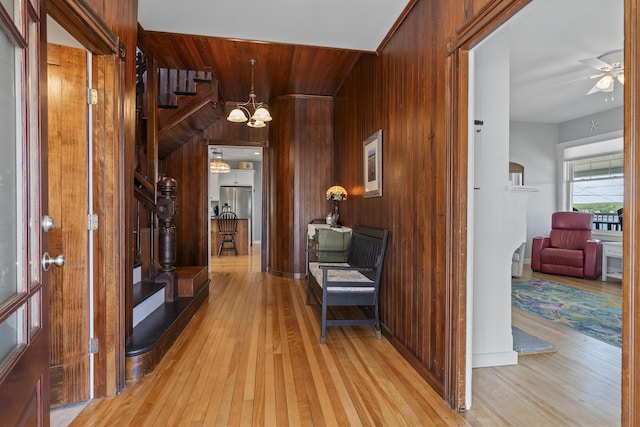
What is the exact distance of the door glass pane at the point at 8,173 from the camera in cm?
99

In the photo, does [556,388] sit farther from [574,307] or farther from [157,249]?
[157,249]

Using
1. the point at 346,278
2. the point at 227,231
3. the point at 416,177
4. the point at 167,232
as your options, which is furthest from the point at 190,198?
the point at 416,177

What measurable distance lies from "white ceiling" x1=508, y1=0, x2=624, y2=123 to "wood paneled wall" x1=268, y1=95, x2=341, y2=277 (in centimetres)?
299

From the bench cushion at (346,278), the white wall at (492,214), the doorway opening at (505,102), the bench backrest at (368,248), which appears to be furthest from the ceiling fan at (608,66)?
the bench cushion at (346,278)

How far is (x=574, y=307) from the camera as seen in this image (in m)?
3.88

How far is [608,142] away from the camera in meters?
6.13

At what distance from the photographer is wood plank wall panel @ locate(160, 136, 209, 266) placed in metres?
5.73

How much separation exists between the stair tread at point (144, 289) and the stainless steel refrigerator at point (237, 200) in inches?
288

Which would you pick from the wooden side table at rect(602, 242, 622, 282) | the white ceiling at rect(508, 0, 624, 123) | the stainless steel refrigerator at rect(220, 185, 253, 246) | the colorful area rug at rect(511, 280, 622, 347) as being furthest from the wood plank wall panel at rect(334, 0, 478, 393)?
the stainless steel refrigerator at rect(220, 185, 253, 246)

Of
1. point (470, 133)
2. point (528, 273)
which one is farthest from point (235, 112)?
point (528, 273)

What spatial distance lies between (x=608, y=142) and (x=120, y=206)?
26.3 feet

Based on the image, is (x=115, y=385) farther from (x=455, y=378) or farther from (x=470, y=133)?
(x=470, y=133)

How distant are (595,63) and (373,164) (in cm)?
331

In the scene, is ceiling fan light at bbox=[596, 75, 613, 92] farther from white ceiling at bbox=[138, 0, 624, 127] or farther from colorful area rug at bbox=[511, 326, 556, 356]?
colorful area rug at bbox=[511, 326, 556, 356]
